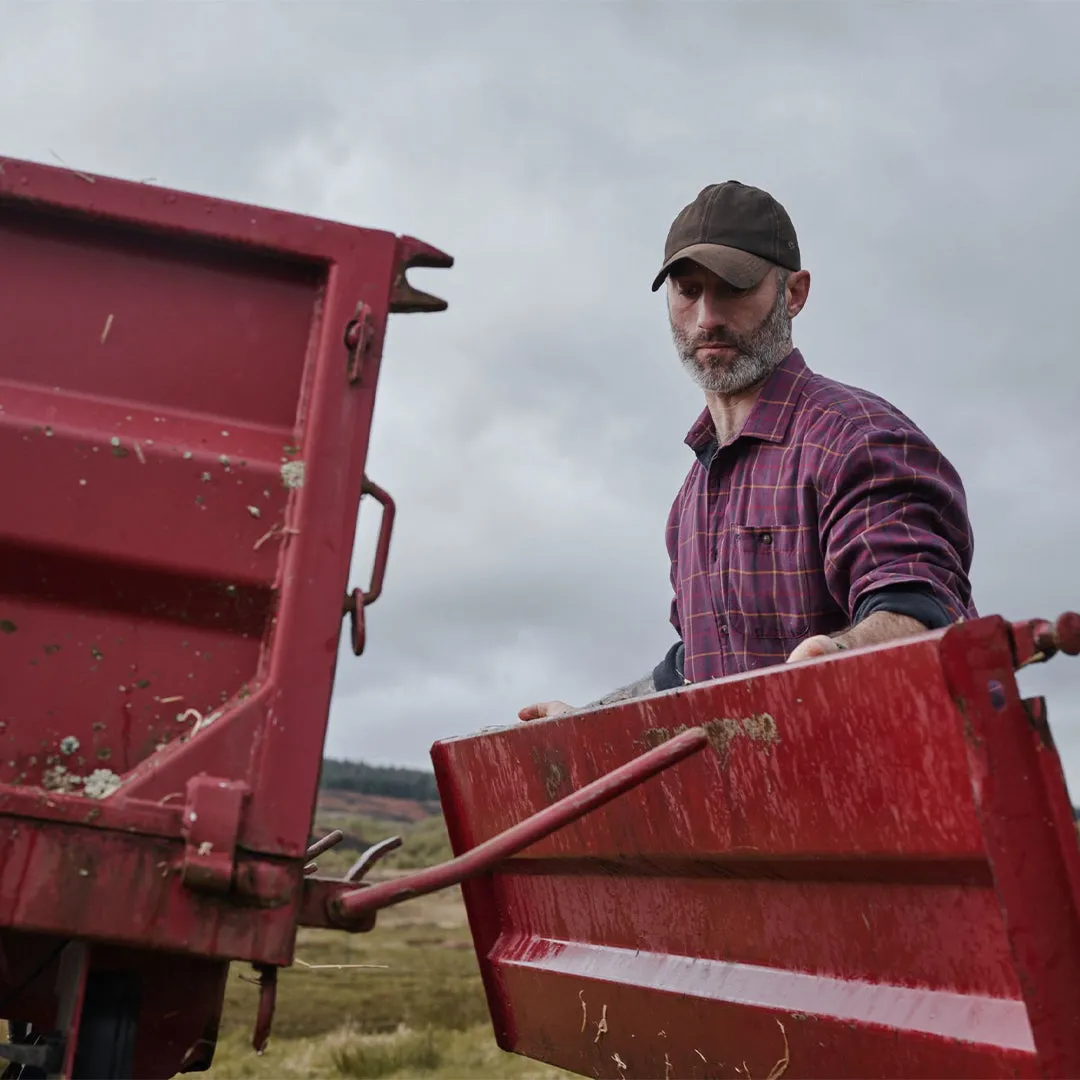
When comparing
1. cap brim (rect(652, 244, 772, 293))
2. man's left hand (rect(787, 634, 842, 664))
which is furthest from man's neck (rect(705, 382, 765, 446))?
man's left hand (rect(787, 634, 842, 664))

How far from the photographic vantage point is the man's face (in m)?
4.00

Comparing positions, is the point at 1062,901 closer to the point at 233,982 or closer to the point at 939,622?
the point at 939,622

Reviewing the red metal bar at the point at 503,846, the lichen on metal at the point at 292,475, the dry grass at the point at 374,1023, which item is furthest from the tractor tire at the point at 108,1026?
the dry grass at the point at 374,1023

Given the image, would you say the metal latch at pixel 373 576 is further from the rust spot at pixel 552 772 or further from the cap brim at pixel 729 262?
the cap brim at pixel 729 262

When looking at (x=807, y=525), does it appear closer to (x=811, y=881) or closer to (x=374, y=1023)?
(x=811, y=881)

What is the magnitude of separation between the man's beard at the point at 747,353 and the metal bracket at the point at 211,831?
2329 mm

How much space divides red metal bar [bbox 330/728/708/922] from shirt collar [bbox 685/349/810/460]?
5.31 feet

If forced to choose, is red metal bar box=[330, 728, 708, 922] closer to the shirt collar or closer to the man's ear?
the shirt collar

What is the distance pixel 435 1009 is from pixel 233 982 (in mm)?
2377

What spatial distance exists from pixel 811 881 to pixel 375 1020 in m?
7.01

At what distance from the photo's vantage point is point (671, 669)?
431 cm

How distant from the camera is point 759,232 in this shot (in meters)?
3.95

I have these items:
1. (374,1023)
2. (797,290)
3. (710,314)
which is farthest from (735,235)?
(374,1023)

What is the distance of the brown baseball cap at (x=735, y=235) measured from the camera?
12.8 feet
